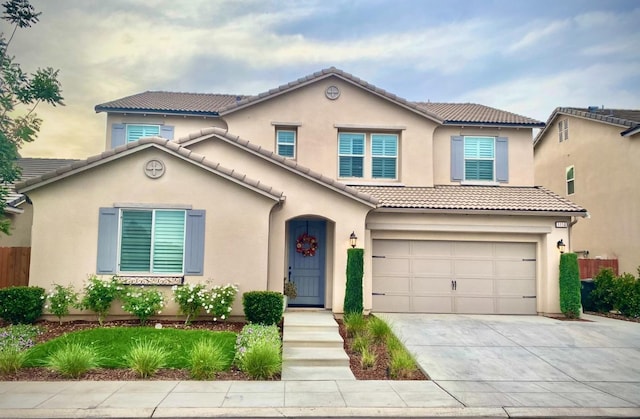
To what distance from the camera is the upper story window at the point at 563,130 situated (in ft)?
71.7

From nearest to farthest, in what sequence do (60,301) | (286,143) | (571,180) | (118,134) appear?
(60,301)
(286,143)
(118,134)
(571,180)

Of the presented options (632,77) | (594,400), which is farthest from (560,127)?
(594,400)

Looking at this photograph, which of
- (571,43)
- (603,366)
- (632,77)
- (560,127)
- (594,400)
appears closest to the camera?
(594,400)

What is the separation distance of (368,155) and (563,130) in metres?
12.8

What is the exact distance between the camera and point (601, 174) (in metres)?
19.3

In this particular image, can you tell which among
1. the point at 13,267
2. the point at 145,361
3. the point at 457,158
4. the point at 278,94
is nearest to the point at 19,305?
the point at 13,267

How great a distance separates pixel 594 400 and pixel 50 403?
8062 millimetres

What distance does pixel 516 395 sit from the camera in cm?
702

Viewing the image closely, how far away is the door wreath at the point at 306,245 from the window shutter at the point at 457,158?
5.95 metres

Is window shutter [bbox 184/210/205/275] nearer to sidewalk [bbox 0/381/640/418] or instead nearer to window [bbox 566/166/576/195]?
sidewalk [bbox 0/381/640/418]

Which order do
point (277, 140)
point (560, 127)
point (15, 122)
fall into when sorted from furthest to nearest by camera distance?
point (560, 127)
point (277, 140)
point (15, 122)

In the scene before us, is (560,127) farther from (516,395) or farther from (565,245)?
(516,395)

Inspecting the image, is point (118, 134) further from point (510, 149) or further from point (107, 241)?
point (510, 149)

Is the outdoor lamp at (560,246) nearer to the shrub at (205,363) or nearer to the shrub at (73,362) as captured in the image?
the shrub at (205,363)
